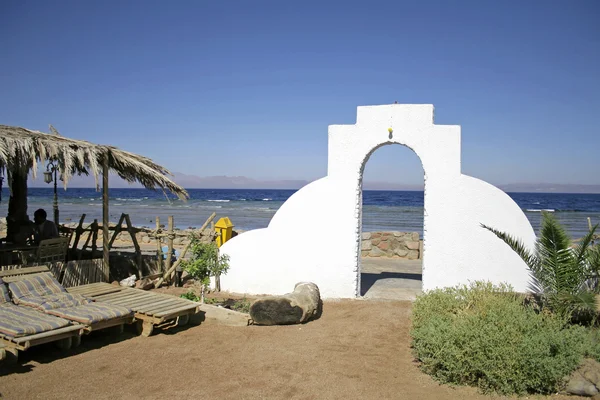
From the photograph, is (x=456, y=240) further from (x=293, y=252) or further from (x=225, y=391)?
(x=225, y=391)

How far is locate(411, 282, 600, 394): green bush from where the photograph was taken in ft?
17.0

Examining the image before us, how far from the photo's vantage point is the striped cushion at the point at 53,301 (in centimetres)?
680

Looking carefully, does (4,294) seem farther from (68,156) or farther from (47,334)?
(68,156)

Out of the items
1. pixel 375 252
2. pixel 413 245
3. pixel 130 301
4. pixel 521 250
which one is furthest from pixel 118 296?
pixel 413 245

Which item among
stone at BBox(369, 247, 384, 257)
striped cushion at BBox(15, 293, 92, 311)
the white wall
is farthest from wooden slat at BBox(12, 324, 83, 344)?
stone at BBox(369, 247, 384, 257)

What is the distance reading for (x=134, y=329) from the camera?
297 inches

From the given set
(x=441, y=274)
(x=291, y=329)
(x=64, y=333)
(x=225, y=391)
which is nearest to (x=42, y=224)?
(x=64, y=333)

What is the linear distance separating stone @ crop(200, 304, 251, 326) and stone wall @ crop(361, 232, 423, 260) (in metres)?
8.58

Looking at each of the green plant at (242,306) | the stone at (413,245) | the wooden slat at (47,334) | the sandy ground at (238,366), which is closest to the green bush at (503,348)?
the sandy ground at (238,366)

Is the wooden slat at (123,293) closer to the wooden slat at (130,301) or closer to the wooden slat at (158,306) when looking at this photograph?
the wooden slat at (130,301)

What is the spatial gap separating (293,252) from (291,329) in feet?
7.32

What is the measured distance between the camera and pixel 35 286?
7270 millimetres

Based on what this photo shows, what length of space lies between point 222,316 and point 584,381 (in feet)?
17.3

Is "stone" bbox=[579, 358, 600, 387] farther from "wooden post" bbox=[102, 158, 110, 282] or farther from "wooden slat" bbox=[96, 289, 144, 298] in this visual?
"wooden post" bbox=[102, 158, 110, 282]
